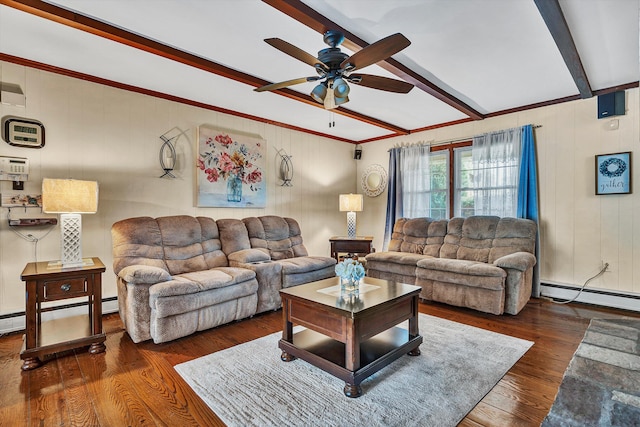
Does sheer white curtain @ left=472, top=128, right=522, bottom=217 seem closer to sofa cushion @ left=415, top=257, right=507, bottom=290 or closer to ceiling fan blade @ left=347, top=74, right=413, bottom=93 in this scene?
sofa cushion @ left=415, top=257, right=507, bottom=290

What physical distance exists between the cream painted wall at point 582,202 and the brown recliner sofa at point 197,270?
294cm

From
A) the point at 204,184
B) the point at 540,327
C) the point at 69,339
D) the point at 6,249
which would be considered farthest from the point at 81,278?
the point at 540,327

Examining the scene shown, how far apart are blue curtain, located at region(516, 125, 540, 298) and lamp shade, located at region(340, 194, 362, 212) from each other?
2288 millimetres

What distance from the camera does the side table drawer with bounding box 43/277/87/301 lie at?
2.41 metres

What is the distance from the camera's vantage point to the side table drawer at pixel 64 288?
241cm

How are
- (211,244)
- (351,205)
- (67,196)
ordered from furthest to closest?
(351,205) → (211,244) → (67,196)

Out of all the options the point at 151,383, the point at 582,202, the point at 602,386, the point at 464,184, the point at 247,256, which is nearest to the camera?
the point at 602,386

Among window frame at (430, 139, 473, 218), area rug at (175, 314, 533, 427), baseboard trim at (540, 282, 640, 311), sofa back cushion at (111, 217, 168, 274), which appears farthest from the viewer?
window frame at (430, 139, 473, 218)

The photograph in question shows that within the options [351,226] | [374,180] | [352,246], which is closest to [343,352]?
[352,246]

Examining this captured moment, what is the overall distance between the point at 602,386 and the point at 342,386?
1318 millimetres

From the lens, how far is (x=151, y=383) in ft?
6.89

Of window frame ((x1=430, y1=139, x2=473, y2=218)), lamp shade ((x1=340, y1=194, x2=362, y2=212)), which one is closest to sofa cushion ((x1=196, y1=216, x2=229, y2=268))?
lamp shade ((x1=340, y1=194, x2=362, y2=212))

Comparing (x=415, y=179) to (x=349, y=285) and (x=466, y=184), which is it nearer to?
(x=466, y=184)

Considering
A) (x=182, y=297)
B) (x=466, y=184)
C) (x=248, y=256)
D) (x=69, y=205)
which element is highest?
(x=466, y=184)
